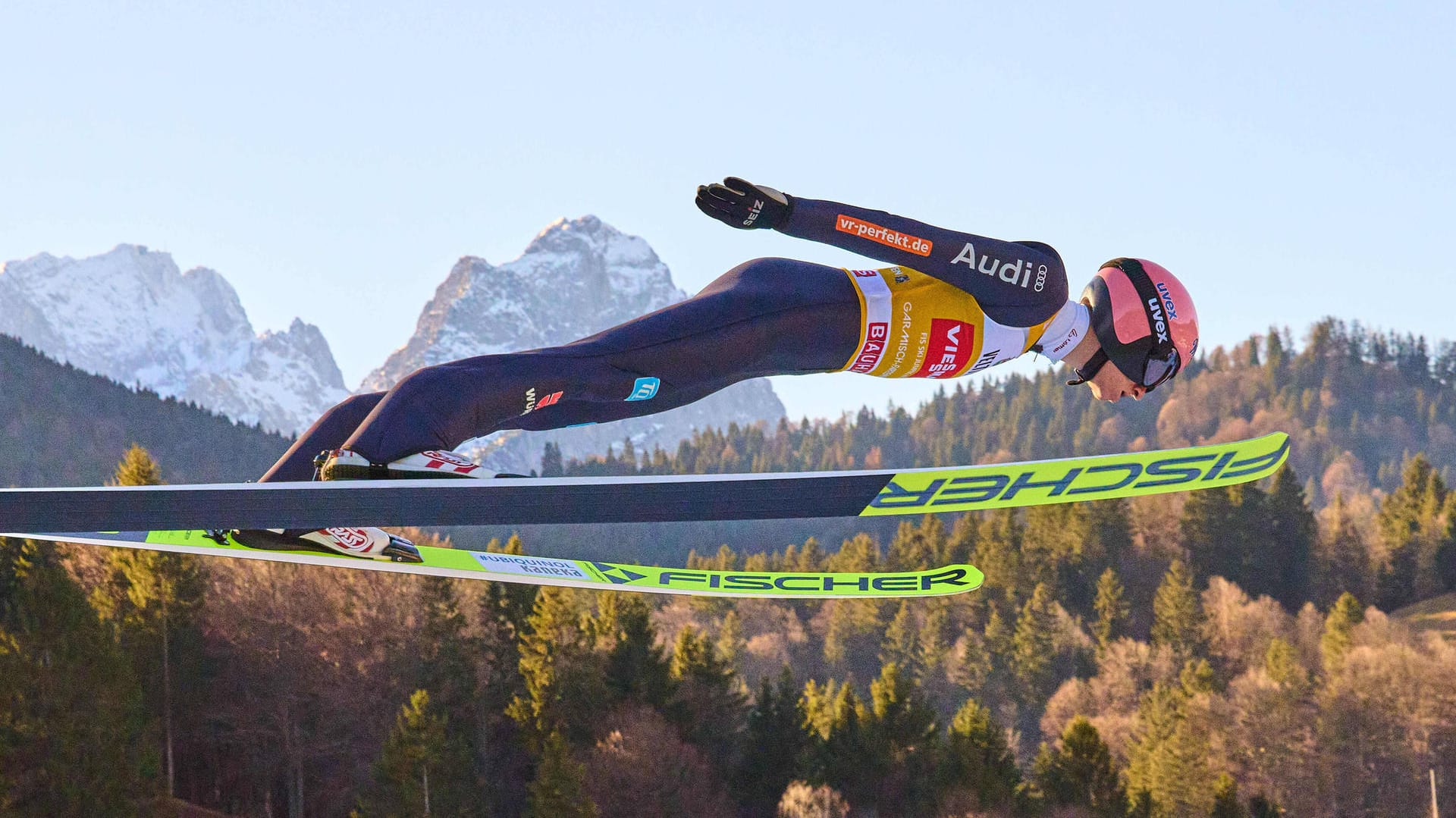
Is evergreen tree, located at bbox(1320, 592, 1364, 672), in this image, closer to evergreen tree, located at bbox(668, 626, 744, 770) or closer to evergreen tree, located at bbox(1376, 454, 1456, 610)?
evergreen tree, located at bbox(1376, 454, 1456, 610)

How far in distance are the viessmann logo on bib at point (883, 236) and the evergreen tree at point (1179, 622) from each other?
81.4 metres

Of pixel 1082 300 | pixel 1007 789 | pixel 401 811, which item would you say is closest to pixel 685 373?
pixel 1082 300

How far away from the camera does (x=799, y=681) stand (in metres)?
91.2

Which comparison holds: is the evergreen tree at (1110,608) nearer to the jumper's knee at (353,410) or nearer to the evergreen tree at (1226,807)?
the evergreen tree at (1226,807)

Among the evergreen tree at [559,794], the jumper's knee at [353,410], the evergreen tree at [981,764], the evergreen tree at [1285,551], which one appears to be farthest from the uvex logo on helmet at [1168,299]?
the evergreen tree at [1285,551]

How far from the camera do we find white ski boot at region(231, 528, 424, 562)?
17.0 feet

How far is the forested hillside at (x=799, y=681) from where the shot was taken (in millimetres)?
40438

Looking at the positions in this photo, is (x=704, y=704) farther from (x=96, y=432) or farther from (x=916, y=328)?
(x=96, y=432)

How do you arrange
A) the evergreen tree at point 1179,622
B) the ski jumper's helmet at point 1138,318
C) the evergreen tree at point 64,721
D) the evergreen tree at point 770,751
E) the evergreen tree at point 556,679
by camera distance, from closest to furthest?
the ski jumper's helmet at point 1138,318 → the evergreen tree at point 64,721 → the evergreen tree at point 770,751 → the evergreen tree at point 556,679 → the evergreen tree at point 1179,622

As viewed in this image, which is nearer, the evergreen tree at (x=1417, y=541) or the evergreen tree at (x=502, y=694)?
the evergreen tree at (x=502, y=694)

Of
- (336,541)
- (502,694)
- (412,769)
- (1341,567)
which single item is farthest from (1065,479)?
(1341,567)

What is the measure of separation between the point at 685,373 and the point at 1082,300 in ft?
6.08

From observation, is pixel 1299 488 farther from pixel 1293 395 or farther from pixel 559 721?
pixel 1293 395

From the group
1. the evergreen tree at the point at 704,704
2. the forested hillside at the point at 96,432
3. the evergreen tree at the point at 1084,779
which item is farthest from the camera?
the forested hillside at the point at 96,432
